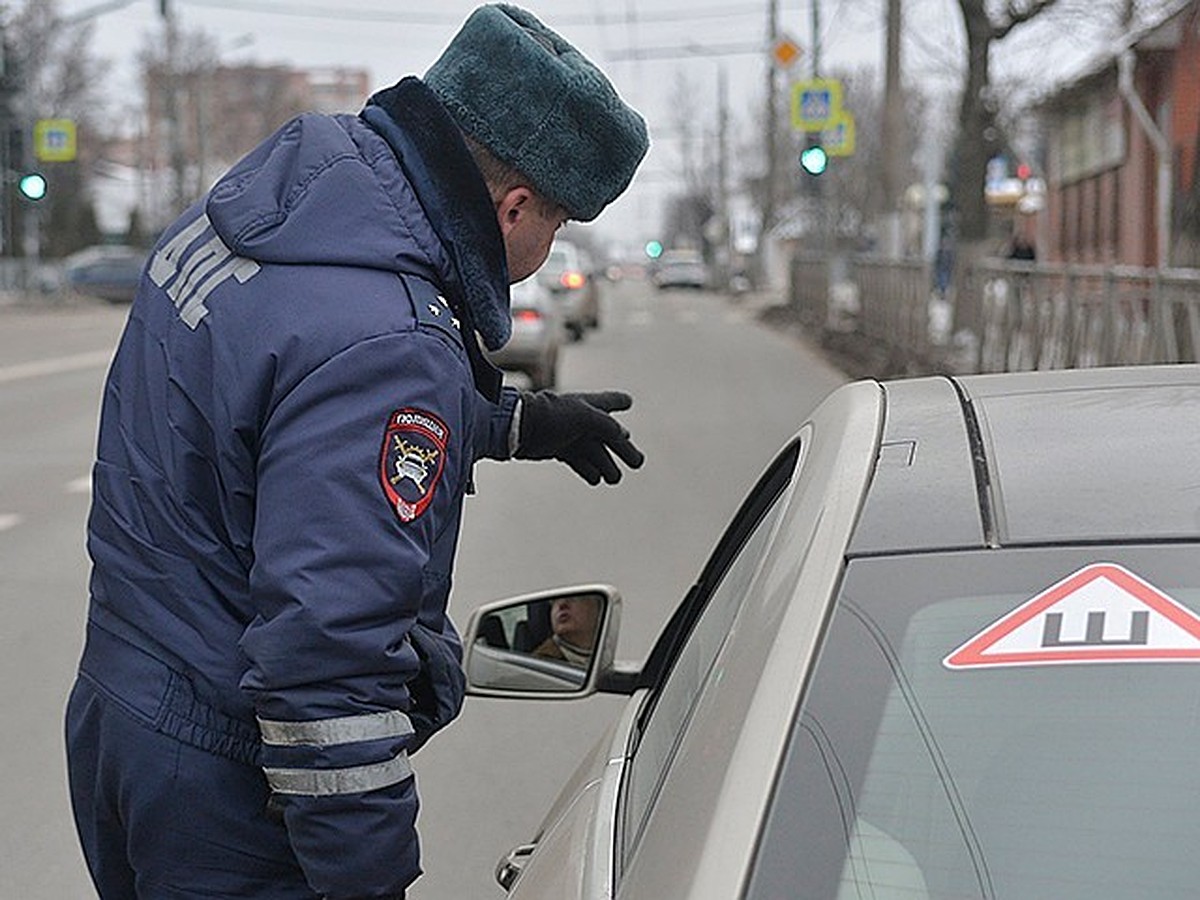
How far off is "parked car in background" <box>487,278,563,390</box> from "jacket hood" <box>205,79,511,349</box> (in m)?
17.0

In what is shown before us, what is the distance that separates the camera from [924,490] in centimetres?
230

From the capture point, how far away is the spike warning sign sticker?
206cm

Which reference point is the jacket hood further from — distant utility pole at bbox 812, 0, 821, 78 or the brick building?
distant utility pole at bbox 812, 0, 821, 78

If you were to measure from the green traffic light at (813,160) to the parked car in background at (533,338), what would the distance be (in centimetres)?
550

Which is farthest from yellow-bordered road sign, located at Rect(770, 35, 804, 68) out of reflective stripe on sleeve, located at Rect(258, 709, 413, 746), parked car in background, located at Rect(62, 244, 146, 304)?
reflective stripe on sleeve, located at Rect(258, 709, 413, 746)

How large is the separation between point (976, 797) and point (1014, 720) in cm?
9

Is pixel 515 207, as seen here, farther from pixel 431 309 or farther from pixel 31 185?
pixel 31 185

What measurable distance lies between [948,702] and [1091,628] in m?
0.16

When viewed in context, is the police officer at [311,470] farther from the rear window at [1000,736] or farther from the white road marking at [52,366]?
the white road marking at [52,366]

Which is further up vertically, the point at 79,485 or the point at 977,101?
the point at 977,101

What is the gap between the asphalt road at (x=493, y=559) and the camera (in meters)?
5.75

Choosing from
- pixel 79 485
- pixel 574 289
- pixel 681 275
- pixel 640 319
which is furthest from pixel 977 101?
pixel 681 275

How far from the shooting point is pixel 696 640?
9.62 ft

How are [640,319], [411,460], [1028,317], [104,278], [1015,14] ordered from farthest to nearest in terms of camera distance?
1. [104,278]
2. [640,319]
3. [1015,14]
4. [1028,317]
5. [411,460]
